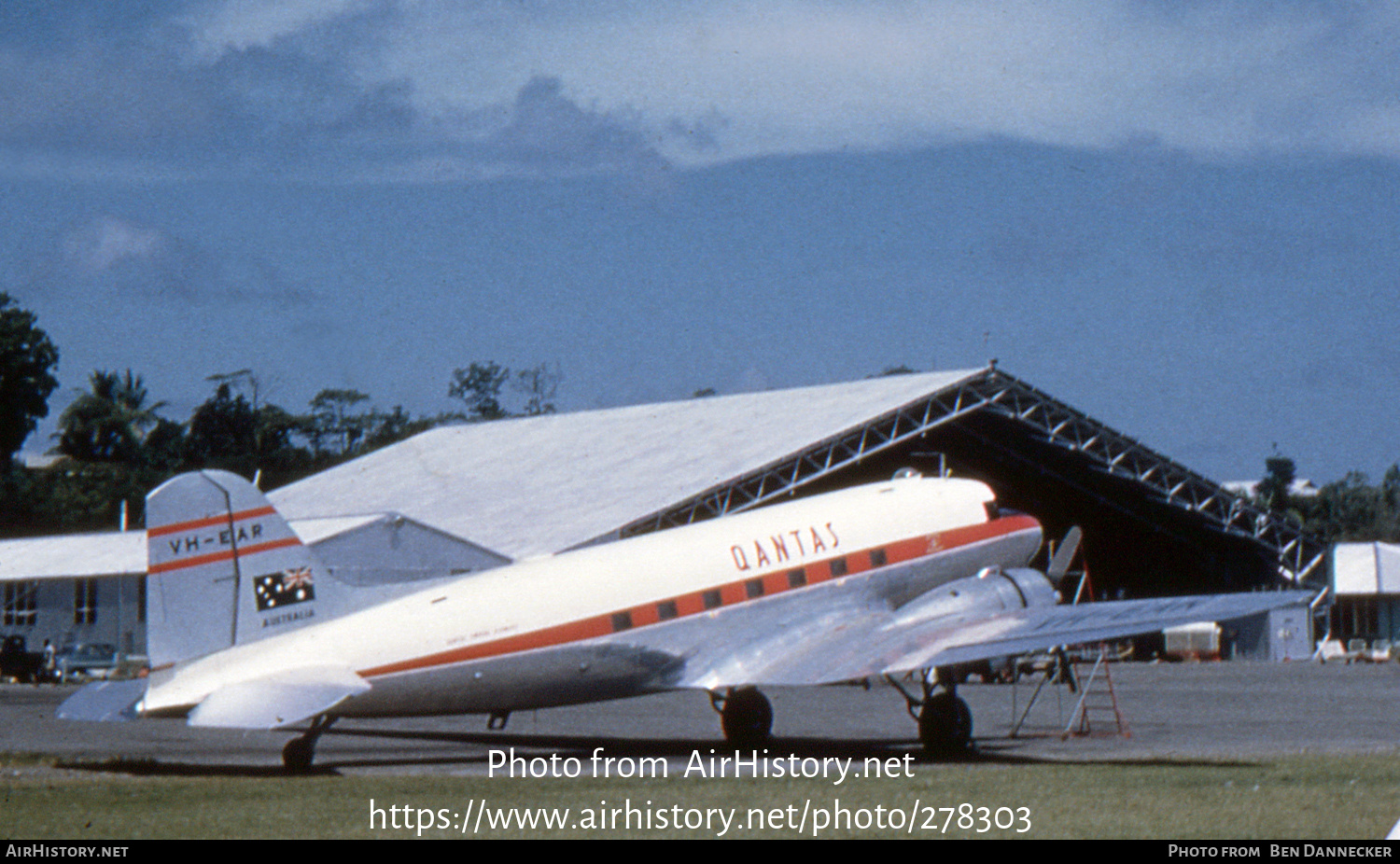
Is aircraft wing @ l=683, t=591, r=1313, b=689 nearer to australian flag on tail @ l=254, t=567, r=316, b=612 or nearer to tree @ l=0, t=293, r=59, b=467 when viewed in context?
australian flag on tail @ l=254, t=567, r=316, b=612

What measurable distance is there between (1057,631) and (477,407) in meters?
106

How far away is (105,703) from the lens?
19516 mm

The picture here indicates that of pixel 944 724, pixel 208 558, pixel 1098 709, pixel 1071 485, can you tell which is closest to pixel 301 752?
pixel 208 558

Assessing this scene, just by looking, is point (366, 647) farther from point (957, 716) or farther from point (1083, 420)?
point (1083, 420)

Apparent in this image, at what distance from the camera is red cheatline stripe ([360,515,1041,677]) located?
2141cm

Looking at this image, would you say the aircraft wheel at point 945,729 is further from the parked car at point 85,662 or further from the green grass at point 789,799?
the parked car at point 85,662

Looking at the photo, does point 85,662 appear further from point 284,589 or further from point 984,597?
point 984,597

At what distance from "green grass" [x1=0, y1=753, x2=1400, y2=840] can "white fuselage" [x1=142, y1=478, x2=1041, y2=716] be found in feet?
5.38

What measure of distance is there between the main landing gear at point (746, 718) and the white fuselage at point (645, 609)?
160cm

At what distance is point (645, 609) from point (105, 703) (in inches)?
287

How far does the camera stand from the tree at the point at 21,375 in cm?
8800

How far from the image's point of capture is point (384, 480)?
64.9 m

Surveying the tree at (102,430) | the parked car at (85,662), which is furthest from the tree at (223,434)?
the parked car at (85,662)
